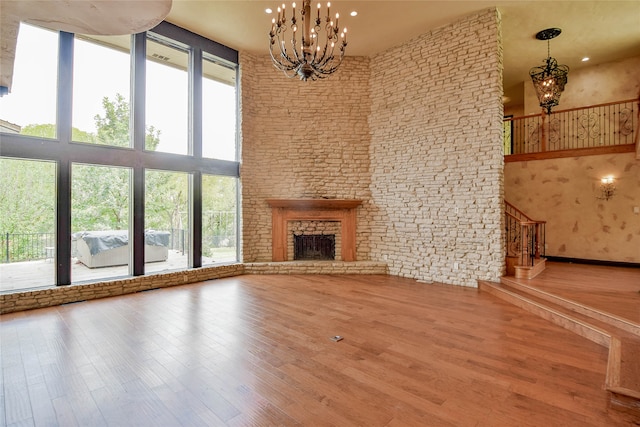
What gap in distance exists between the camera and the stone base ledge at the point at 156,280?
4.23m

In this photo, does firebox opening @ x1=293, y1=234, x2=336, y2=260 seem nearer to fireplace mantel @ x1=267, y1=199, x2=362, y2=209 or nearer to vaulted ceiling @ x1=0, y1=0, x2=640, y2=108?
fireplace mantel @ x1=267, y1=199, x2=362, y2=209

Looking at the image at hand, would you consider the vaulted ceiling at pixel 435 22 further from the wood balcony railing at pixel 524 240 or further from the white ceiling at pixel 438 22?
the wood balcony railing at pixel 524 240

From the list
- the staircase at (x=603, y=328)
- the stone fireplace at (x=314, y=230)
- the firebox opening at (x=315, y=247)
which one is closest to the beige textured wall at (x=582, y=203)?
the staircase at (x=603, y=328)

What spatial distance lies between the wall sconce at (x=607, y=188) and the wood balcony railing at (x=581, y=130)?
64 cm

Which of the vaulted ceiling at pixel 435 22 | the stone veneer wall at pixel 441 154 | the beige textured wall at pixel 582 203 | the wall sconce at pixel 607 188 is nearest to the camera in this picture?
the vaulted ceiling at pixel 435 22

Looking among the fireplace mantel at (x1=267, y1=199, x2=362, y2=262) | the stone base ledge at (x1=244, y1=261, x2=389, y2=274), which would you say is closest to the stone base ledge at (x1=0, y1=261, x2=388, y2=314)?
the stone base ledge at (x1=244, y1=261, x2=389, y2=274)

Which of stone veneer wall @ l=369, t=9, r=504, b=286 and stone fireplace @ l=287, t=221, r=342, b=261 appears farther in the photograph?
stone fireplace @ l=287, t=221, r=342, b=261

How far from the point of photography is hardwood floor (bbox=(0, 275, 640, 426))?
1979 mm

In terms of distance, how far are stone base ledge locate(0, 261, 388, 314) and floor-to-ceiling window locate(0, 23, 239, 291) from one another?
10.0 inches

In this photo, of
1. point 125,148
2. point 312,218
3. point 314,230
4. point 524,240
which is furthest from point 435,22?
point 125,148

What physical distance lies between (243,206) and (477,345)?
5168 millimetres

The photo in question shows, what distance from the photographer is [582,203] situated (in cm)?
689

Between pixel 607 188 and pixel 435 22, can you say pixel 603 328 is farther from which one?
pixel 435 22

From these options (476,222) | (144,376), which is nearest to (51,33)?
(144,376)
